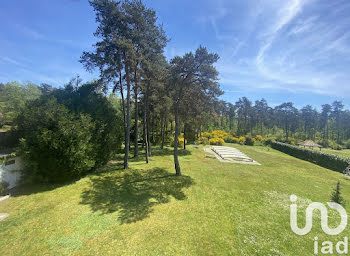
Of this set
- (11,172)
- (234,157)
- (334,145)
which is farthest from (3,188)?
(334,145)

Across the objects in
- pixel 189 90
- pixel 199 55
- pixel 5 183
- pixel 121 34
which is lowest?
pixel 5 183

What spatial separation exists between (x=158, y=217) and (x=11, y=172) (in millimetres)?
7976

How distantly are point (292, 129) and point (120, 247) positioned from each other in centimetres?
6065

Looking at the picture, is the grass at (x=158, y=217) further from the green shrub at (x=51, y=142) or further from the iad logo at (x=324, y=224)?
the green shrub at (x=51, y=142)

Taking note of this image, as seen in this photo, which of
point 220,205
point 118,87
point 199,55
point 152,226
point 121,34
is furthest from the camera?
point 118,87

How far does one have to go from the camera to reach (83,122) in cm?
832

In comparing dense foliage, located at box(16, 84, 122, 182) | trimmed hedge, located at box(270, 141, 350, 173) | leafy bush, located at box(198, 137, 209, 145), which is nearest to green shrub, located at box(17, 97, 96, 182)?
dense foliage, located at box(16, 84, 122, 182)

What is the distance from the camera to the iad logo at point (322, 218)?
518 cm

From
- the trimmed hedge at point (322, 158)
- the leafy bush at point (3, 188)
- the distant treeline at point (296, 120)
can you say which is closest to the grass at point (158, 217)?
the leafy bush at point (3, 188)

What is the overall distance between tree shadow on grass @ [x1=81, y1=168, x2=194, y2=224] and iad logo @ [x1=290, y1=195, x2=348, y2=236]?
15.6 ft

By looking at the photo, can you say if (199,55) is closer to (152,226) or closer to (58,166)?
(152,226)

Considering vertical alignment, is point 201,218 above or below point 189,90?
below

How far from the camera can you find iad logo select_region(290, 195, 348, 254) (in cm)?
443

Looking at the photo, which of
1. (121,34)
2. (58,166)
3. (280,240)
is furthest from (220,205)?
(121,34)
